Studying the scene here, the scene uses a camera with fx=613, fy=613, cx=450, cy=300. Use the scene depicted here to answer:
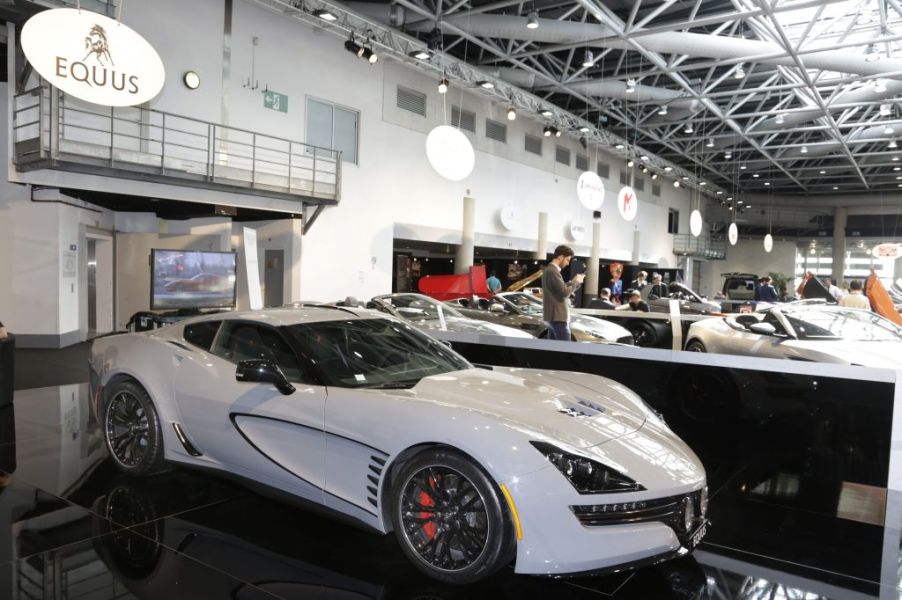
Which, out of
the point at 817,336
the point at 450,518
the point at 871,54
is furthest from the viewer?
the point at 871,54

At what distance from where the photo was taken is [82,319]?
11.8 metres

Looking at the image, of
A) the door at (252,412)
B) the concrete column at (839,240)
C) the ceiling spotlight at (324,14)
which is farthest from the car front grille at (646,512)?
the concrete column at (839,240)

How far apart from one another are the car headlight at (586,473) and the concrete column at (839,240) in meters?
40.5

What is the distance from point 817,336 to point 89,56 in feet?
26.9

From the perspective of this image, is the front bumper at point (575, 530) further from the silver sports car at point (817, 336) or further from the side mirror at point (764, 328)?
the side mirror at point (764, 328)

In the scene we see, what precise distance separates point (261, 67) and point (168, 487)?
11.0 metres

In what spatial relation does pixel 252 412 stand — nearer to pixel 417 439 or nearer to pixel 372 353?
pixel 372 353

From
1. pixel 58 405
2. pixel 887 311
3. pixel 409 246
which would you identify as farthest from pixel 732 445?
pixel 409 246

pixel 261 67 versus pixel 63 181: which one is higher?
pixel 261 67

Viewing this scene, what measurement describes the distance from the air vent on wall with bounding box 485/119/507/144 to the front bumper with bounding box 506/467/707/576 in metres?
17.5

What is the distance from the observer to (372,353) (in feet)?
11.8

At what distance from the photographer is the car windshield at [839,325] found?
6191mm

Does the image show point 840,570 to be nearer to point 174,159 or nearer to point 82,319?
point 174,159

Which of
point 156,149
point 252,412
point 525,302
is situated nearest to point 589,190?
point 525,302
